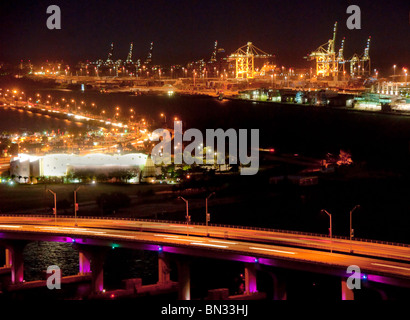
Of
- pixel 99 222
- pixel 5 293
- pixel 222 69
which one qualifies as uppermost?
pixel 222 69

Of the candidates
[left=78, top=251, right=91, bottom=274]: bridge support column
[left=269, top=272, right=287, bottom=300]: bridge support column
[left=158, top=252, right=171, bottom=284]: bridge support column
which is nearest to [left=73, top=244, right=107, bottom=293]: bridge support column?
[left=78, top=251, right=91, bottom=274]: bridge support column

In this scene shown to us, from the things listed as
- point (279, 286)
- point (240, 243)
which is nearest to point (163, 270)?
point (240, 243)

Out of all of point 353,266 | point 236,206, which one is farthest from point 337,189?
point 353,266

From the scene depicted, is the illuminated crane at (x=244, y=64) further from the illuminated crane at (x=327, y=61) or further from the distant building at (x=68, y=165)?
the distant building at (x=68, y=165)

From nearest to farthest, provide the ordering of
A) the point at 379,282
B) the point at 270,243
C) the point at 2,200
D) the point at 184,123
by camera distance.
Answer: the point at 379,282 → the point at 270,243 → the point at 2,200 → the point at 184,123

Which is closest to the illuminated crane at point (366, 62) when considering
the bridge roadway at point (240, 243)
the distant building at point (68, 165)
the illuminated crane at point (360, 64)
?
the illuminated crane at point (360, 64)

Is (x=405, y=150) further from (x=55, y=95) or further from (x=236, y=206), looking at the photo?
(x=55, y=95)

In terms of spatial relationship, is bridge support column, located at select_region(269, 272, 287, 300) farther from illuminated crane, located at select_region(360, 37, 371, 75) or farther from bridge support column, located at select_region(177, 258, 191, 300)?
illuminated crane, located at select_region(360, 37, 371, 75)
